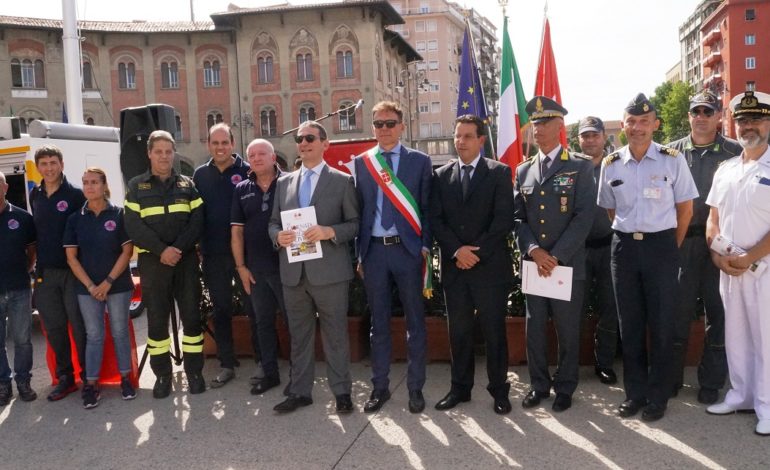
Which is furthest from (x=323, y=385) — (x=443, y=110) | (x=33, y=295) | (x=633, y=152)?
(x=443, y=110)

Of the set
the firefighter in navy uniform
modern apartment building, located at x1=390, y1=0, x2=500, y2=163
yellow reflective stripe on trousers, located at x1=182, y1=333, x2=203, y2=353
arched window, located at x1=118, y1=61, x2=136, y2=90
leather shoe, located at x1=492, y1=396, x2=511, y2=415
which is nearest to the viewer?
leather shoe, located at x1=492, y1=396, x2=511, y2=415

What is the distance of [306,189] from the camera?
4922 mm

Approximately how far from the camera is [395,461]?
3992 millimetres

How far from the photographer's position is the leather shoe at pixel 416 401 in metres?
4.80

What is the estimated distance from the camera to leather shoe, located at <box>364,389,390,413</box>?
4.88 metres

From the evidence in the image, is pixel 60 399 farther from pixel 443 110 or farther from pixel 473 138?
pixel 443 110

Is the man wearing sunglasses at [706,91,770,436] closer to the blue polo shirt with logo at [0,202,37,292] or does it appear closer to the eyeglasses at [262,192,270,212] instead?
the eyeglasses at [262,192,270,212]

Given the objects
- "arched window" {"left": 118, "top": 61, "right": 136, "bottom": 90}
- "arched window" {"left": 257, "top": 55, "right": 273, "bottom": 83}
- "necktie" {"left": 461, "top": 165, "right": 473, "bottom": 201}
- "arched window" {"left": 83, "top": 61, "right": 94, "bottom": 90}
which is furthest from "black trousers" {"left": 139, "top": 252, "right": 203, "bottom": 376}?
"arched window" {"left": 83, "top": 61, "right": 94, "bottom": 90}

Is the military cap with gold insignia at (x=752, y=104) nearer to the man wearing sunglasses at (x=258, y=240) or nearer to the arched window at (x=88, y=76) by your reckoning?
the man wearing sunglasses at (x=258, y=240)

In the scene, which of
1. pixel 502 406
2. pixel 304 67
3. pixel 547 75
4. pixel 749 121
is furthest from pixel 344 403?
pixel 304 67

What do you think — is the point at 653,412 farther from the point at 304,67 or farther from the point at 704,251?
the point at 304,67

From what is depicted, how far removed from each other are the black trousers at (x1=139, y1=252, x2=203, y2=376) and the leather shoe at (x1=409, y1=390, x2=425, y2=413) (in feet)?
6.18

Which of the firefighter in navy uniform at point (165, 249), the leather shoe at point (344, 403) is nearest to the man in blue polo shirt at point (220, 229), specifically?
the firefighter in navy uniform at point (165, 249)

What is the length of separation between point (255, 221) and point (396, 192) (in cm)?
126
